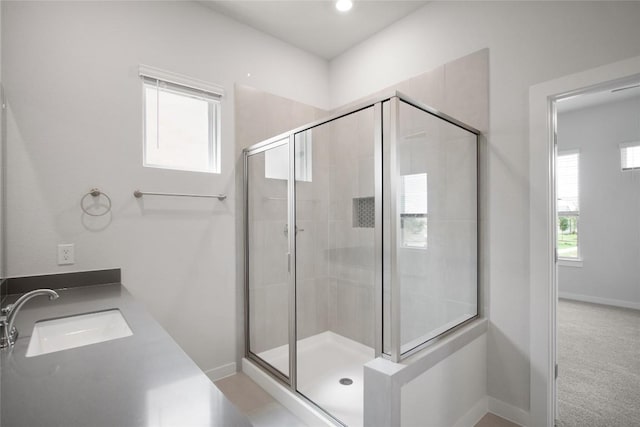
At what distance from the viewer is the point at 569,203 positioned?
4.84 metres

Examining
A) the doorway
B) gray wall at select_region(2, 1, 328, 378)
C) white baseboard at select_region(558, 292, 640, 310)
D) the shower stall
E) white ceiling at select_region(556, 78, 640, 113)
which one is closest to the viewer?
the shower stall

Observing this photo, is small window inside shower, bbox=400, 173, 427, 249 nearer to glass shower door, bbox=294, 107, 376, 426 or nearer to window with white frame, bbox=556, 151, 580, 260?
glass shower door, bbox=294, 107, 376, 426

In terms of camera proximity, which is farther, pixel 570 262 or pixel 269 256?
pixel 570 262

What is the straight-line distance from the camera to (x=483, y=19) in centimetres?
214

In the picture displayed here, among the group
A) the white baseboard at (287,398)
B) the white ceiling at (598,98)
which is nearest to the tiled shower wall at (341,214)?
the white baseboard at (287,398)

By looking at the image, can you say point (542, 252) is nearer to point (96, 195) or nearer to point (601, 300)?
point (96, 195)

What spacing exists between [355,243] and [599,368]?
7.86 feet

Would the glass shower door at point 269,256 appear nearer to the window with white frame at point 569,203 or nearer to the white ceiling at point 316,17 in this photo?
the white ceiling at point 316,17

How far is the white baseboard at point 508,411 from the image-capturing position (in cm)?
194

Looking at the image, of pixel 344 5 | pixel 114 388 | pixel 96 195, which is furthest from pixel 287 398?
pixel 344 5

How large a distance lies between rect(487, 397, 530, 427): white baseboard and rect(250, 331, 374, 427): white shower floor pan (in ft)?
2.65

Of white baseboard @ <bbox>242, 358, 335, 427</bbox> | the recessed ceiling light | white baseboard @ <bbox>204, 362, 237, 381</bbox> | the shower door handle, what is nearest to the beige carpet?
white baseboard @ <bbox>242, 358, 335, 427</bbox>

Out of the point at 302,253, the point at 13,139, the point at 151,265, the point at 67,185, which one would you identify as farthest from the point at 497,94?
the point at 13,139

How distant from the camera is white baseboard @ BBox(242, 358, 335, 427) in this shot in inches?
74.7
